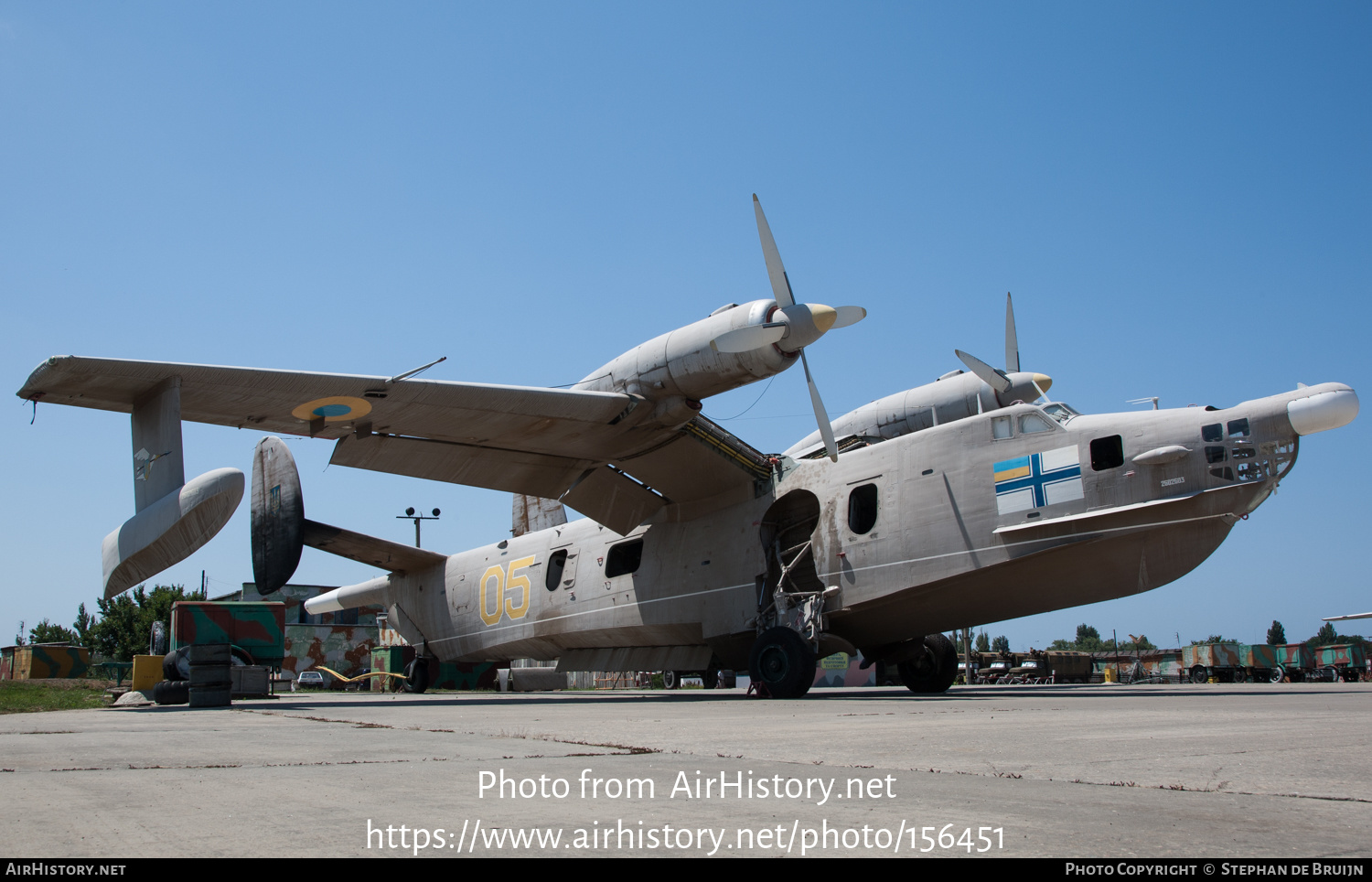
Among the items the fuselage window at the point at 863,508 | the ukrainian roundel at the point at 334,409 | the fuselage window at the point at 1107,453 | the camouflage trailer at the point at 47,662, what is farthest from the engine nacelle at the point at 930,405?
the camouflage trailer at the point at 47,662

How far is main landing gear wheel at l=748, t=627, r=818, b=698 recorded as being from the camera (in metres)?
13.5

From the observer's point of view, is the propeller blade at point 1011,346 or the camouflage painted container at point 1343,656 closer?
the propeller blade at point 1011,346

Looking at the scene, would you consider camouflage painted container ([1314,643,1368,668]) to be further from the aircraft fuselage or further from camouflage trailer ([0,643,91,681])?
camouflage trailer ([0,643,91,681])

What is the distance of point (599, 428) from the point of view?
46.8 ft

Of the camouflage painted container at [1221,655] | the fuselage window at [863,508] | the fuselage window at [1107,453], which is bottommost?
the camouflage painted container at [1221,655]

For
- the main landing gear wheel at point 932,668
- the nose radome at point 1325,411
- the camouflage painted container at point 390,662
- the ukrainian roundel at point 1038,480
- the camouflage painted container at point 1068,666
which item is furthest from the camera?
the camouflage painted container at point 1068,666

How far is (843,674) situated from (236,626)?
106ft

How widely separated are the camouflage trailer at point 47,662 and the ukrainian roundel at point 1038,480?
35899 millimetres

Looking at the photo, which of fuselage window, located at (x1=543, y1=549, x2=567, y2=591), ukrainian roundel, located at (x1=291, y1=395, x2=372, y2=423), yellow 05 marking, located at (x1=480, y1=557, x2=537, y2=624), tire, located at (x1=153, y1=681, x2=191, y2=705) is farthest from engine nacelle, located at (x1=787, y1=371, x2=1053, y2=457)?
tire, located at (x1=153, y1=681, x2=191, y2=705)

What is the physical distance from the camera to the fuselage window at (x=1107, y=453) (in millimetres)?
12344

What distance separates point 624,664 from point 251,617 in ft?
21.2

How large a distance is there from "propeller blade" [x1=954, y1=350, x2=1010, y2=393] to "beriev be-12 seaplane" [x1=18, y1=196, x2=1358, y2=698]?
0.04m

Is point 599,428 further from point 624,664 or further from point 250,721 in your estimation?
point 250,721

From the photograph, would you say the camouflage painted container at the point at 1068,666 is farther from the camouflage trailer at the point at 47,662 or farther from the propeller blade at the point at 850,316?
the camouflage trailer at the point at 47,662
